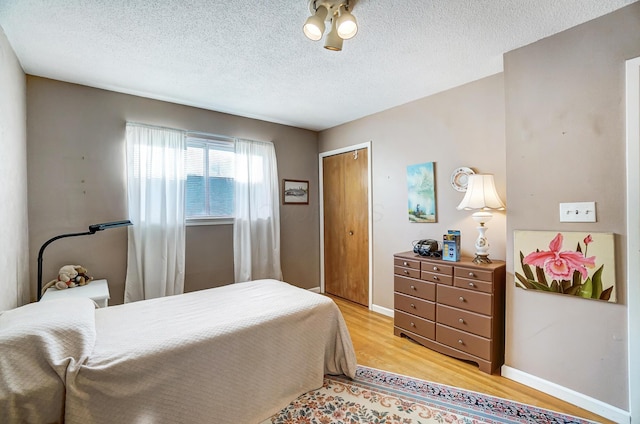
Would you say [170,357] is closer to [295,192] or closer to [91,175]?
[91,175]

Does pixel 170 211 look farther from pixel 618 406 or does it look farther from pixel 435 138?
pixel 618 406

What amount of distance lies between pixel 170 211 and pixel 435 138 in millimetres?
2937

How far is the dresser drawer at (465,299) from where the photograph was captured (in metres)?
2.27

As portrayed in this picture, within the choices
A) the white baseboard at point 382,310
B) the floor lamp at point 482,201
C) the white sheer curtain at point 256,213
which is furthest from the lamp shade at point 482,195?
the white sheer curtain at point 256,213

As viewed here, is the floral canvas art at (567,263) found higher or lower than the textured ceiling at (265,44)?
lower

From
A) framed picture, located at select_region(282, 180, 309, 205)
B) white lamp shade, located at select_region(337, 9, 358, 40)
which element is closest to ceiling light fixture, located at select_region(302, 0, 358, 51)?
white lamp shade, located at select_region(337, 9, 358, 40)

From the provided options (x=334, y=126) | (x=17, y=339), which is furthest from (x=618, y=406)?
(x=334, y=126)

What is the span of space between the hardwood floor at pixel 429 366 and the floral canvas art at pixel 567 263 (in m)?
0.73

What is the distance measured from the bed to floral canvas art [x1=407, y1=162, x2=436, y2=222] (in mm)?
1561

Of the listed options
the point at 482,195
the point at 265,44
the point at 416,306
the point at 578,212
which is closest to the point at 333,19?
the point at 265,44

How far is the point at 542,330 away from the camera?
2.03 meters

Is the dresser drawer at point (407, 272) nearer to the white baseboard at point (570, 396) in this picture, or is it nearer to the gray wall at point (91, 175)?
the white baseboard at point (570, 396)

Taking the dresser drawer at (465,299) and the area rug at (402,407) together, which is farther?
the dresser drawer at (465,299)

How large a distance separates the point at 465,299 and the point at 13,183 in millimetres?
3574
